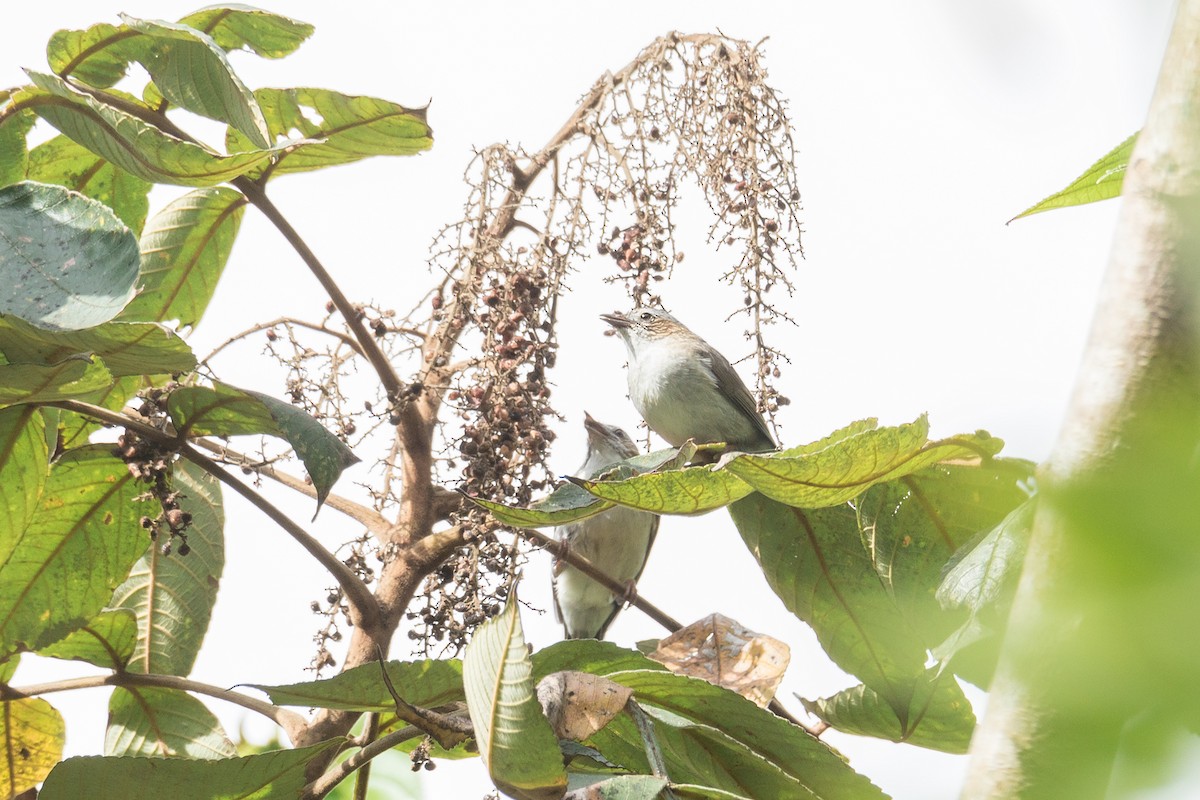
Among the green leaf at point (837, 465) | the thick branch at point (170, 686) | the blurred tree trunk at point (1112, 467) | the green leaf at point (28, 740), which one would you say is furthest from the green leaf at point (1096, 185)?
the green leaf at point (28, 740)

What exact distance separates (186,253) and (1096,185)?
1.79 m

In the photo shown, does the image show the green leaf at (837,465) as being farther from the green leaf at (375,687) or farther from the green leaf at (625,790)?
the green leaf at (375,687)

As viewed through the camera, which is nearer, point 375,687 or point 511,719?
point 511,719

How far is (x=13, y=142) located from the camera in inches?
83.3

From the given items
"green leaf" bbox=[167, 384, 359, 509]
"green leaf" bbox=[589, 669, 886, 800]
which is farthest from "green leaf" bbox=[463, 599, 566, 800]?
"green leaf" bbox=[167, 384, 359, 509]

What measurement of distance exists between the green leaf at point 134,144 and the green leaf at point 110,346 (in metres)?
0.30

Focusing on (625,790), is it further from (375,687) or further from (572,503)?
(375,687)

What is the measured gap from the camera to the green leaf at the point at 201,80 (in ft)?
6.31

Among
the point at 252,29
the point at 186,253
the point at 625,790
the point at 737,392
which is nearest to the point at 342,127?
the point at 252,29

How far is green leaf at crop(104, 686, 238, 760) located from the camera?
2252 millimetres

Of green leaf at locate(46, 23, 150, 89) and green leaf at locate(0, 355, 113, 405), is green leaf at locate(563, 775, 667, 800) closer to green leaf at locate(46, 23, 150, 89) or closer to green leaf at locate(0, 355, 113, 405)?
green leaf at locate(0, 355, 113, 405)

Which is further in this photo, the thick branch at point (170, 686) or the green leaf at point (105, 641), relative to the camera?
the green leaf at point (105, 641)

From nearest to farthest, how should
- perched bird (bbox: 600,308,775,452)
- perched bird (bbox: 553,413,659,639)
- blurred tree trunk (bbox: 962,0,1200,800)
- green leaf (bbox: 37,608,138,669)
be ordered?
1. blurred tree trunk (bbox: 962,0,1200,800)
2. green leaf (bbox: 37,608,138,669)
3. perched bird (bbox: 600,308,775,452)
4. perched bird (bbox: 553,413,659,639)

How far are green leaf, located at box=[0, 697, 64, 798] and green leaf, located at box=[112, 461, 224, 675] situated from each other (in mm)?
185
